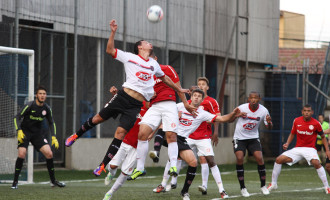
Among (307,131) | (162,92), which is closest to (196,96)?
(162,92)

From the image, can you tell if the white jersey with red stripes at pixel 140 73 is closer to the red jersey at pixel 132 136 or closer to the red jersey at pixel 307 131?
the red jersey at pixel 132 136

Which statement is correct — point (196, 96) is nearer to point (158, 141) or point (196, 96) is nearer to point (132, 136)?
point (158, 141)

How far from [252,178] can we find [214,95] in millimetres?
8898

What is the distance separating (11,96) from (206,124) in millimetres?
5579

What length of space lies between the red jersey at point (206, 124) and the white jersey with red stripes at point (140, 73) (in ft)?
9.32

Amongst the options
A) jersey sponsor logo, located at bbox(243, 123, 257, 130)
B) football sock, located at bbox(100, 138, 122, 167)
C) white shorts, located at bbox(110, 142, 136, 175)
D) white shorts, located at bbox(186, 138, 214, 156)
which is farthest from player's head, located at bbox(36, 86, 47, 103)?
jersey sponsor logo, located at bbox(243, 123, 257, 130)

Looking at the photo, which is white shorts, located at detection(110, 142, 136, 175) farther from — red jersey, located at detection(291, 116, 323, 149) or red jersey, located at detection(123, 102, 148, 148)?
red jersey, located at detection(291, 116, 323, 149)

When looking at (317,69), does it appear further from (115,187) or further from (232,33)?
(115,187)

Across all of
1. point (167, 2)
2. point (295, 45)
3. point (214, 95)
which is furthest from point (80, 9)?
point (295, 45)

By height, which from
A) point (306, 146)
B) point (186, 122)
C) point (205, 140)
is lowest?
point (306, 146)

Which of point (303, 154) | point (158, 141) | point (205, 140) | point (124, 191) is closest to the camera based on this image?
point (158, 141)

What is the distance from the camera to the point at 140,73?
11094 mm

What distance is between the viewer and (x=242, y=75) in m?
31.8

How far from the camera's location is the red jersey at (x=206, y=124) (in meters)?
13.9
